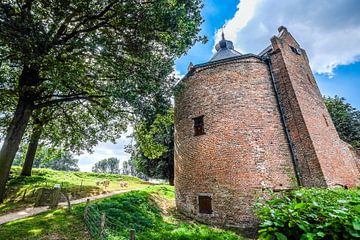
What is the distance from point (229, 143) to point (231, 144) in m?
0.12

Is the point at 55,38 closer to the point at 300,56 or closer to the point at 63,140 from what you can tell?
the point at 63,140

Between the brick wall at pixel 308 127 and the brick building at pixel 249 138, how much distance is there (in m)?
0.05

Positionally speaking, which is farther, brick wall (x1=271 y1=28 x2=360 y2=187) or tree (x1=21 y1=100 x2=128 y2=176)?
tree (x1=21 y1=100 x2=128 y2=176)

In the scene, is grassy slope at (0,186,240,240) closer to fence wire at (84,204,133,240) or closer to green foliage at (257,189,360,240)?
fence wire at (84,204,133,240)

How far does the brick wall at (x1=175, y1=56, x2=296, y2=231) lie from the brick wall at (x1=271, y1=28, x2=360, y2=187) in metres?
0.68

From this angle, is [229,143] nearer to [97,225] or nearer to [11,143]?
[97,225]

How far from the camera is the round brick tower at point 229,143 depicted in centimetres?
1095

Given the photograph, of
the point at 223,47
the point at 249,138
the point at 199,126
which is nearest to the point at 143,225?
the point at 199,126

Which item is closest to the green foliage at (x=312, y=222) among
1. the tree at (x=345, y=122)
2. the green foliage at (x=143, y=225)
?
the green foliage at (x=143, y=225)

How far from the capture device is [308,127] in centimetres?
1171

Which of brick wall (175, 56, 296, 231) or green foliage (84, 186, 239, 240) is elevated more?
brick wall (175, 56, 296, 231)

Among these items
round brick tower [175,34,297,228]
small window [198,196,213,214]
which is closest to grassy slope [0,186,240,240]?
small window [198,196,213,214]

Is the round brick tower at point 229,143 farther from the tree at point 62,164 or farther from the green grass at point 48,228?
the tree at point 62,164

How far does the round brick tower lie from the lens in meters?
10.9
